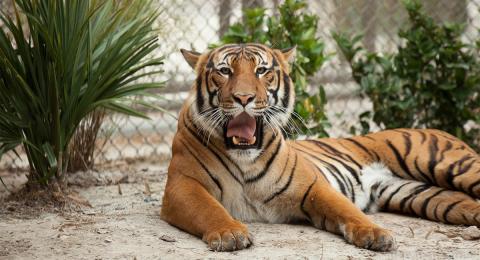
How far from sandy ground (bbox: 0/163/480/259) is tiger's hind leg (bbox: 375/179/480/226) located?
0.07m

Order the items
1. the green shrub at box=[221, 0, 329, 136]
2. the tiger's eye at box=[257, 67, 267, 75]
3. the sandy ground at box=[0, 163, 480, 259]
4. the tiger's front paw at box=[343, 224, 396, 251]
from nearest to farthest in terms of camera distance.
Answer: the sandy ground at box=[0, 163, 480, 259], the tiger's front paw at box=[343, 224, 396, 251], the tiger's eye at box=[257, 67, 267, 75], the green shrub at box=[221, 0, 329, 136]

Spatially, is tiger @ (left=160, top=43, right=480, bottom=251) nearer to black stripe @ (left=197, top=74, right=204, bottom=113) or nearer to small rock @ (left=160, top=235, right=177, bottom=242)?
black stripe @ (left=197, top=74, right=204, bottom=113)

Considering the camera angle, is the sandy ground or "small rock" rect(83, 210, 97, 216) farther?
"small rock" rect(83, 210, 97, 216)

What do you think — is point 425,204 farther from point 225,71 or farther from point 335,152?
point 225,71

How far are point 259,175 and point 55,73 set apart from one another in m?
1.18

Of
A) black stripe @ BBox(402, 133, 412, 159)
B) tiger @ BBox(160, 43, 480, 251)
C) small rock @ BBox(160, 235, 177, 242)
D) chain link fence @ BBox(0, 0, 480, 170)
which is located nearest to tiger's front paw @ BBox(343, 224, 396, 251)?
tiger @ BBox(160, 43, 480, 251)

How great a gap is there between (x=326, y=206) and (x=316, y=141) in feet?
3.48

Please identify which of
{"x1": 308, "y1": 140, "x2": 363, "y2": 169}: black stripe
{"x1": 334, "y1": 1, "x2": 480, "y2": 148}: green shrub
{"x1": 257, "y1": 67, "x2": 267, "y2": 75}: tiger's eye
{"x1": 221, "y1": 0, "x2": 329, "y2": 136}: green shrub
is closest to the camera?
{"x1": 257, "y1": 67, "x2": 267, "y2": 75}: tiger's eye

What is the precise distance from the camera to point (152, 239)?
11.4ft

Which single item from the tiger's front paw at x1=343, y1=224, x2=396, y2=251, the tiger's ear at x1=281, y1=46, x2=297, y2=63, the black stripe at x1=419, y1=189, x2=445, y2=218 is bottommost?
the tiger's front paw at x1=343, y1=224, x2=396, y2=251

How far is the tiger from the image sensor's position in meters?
3.56

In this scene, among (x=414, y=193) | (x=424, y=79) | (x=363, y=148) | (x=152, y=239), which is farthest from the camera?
(x=424, y=79)

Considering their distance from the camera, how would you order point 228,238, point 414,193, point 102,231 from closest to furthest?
point 228,238, point 102,231, point 414,193

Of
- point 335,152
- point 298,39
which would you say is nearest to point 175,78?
point 298,39
